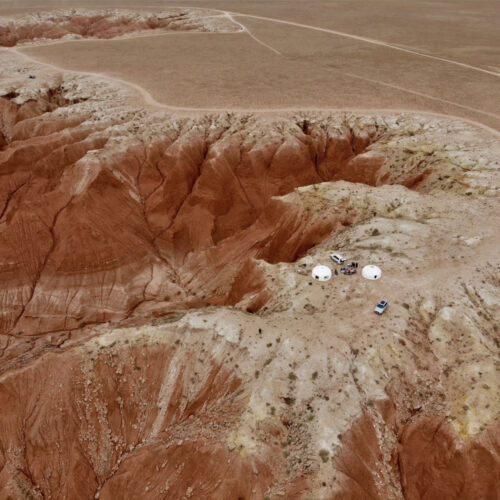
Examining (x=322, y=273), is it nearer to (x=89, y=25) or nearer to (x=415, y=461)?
(x=415, y=461)

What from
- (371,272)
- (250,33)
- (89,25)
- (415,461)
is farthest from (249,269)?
(89,25)

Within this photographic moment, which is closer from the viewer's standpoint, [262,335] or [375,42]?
[262,335]

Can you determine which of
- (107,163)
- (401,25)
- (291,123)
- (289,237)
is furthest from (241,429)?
(401,25)

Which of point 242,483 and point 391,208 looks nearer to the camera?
point 242,483

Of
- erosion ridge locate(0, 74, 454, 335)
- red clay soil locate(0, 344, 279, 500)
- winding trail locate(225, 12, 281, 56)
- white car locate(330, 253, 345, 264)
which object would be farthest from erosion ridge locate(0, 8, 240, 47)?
red clay soil locate(0, 344, 279, 500)

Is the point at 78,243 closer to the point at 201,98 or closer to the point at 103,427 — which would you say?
the point at 103,427

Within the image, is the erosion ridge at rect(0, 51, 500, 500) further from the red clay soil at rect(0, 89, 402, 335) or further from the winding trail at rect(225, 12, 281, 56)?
the winding trail at rect(225, 12, 281, 56)
